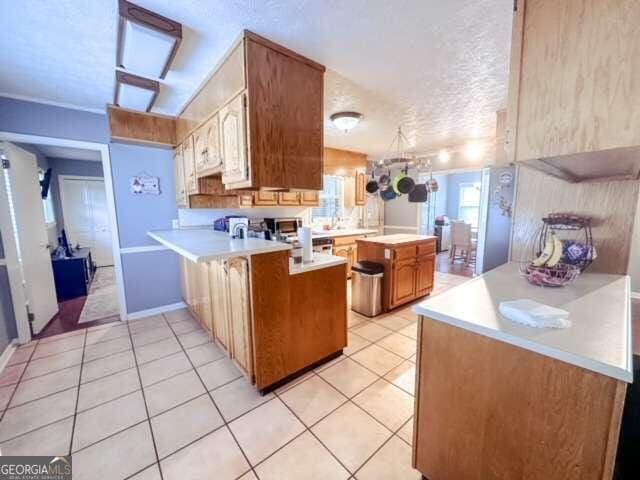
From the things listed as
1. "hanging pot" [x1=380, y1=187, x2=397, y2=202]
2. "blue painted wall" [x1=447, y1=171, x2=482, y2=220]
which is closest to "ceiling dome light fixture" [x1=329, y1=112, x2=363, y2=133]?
"hanging pot" [x1=380, y1=187, x2=397, y2=202]

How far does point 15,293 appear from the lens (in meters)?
2.54

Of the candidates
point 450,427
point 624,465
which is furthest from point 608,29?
point 624,465

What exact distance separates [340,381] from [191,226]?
2722mm

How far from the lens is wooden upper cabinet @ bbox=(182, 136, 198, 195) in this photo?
8.55 feet

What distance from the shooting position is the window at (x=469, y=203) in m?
7.66

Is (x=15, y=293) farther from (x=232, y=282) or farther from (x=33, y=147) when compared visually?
(x=33, y=147)

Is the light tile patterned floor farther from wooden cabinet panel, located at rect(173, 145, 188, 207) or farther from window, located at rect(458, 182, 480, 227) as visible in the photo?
window, located at rect(458, 182, 480, 227)

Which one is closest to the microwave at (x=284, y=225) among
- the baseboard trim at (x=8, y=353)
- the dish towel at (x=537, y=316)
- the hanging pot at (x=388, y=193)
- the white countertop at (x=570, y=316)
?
the hanging pot at (x=388, y=193)

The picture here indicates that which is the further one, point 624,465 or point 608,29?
point 624,465

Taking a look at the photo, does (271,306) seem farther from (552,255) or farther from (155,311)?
(155,311)

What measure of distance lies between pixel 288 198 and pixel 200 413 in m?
2.96

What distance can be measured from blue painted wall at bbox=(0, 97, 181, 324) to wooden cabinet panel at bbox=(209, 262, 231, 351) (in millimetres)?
1424

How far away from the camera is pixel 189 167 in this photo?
2.72 m

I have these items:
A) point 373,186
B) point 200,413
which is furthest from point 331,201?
point 200,413
